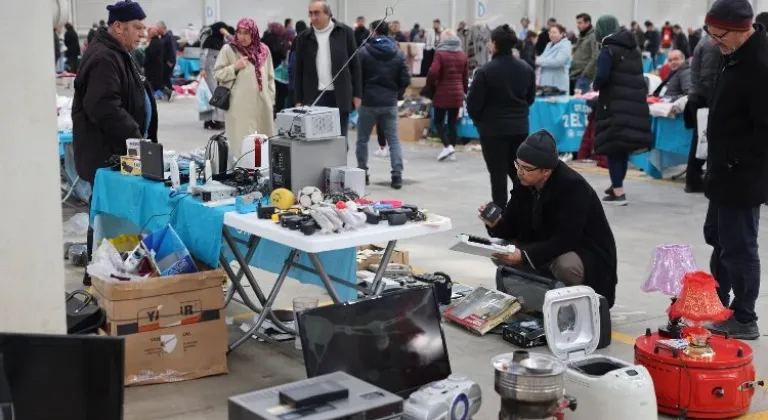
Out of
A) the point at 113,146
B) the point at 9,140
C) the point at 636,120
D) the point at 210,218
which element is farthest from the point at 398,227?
the point at 636,120

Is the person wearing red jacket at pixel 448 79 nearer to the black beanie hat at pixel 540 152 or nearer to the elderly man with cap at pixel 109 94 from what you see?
the elderly man with cap at pixel 109 94

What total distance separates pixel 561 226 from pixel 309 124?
1.23 m

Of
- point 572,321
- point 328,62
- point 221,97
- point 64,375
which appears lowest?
point 572,321

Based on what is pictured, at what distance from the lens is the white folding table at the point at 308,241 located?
3.87 m

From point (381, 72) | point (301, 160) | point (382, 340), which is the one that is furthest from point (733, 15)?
point (381, 72)

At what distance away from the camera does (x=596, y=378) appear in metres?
3.50

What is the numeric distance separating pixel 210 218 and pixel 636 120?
14.6 feet

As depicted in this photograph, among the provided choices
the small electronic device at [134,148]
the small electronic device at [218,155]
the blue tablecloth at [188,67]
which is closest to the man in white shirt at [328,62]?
the small electronic device at [134,148]

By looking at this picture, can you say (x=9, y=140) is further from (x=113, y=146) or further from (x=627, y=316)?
(x=627, y=316)

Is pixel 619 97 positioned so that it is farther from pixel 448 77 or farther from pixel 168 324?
pixel 168 324

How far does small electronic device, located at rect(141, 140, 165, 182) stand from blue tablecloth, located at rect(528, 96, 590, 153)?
230 inches

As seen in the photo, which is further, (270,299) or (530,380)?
(270,299)

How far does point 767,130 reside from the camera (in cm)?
436

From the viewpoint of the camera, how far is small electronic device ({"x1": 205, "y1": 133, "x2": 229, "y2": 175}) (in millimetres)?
4857
